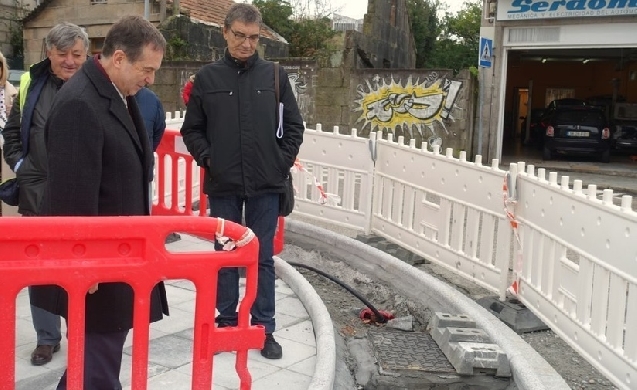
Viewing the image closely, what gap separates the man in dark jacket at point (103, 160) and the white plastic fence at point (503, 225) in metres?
2.53

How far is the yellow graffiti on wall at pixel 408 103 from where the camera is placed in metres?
16.5

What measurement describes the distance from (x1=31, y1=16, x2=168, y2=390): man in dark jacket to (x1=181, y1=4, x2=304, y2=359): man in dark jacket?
1.23m

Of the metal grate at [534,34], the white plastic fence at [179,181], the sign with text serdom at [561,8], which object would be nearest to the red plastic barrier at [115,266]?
the white plastic fence at [179,181]

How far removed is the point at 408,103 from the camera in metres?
17.2

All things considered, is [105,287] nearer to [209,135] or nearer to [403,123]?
[209,135]

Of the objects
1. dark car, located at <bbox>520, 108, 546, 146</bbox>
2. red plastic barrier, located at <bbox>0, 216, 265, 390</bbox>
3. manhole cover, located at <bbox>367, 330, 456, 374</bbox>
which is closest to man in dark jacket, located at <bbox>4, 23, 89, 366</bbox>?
red plastic barrier, located at <bbox>0, 216, 265, 390</bbox>

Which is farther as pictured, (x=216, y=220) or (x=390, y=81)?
(x=390, y=81)

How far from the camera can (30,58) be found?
76.7ft

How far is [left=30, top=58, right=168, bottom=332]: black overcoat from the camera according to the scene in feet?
8.84

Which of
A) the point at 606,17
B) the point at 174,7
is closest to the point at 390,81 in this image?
the point at 606,17

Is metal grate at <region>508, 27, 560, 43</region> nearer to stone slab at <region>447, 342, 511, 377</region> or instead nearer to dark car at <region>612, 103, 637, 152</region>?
dark car at <region>612, 103, 637, 152</region>

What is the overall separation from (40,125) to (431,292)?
123 inches

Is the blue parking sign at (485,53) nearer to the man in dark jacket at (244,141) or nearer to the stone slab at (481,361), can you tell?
the man in dark jacket at (244,141)

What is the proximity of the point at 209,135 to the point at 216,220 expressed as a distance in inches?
63.6
